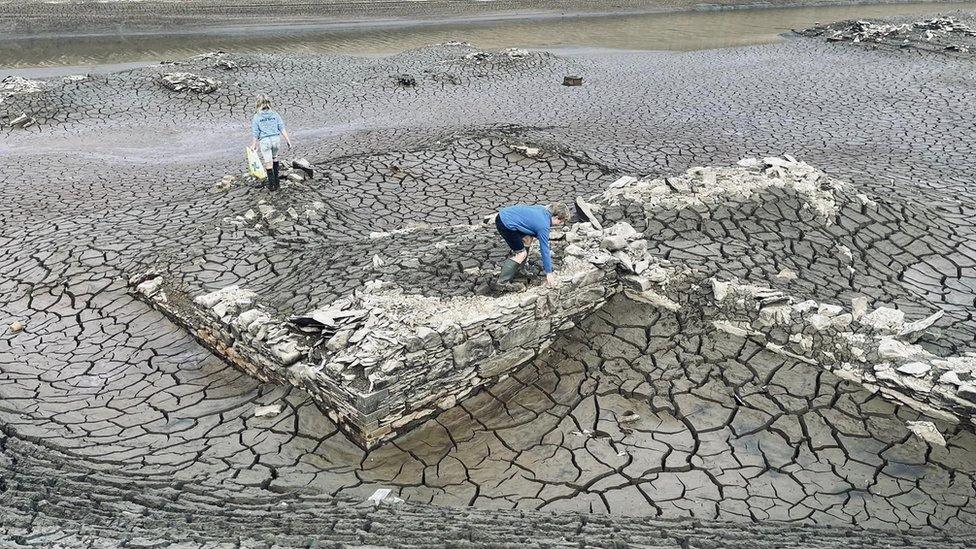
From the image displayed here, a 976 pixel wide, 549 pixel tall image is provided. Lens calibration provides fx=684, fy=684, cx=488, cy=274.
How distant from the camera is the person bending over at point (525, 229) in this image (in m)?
6.12

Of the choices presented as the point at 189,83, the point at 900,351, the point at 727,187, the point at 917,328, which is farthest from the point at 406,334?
the point at 189,83

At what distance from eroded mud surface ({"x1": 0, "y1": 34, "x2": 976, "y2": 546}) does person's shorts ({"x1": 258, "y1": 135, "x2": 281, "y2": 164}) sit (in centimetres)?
52

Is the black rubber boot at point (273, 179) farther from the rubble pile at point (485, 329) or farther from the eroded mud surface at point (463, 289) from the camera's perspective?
the rubble pile at point (485, 329)

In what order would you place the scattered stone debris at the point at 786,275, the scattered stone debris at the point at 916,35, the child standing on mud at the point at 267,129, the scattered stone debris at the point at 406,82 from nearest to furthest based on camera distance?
the scattered stone debris at the point at 786,275 → the child standing on mud at the point at 267,129 → the scattered stone debris at the point at 406,82 → the scattered stone debris at the point at 916,35

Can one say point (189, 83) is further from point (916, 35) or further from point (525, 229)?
point (916, 35)

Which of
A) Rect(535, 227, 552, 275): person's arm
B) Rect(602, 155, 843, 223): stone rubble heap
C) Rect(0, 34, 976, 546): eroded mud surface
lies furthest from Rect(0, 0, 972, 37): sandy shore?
Rect(535, 227, 552, 275): person's arm

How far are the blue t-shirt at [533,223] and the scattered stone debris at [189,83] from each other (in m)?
12.3

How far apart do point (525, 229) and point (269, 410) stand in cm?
270

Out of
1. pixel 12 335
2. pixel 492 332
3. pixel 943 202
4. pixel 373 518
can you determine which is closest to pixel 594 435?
pixel 492 332

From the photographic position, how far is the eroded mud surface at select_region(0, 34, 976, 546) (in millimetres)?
4941

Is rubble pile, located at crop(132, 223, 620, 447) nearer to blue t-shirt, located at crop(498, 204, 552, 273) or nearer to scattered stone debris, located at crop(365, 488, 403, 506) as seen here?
blue t-shirt, located at crop(498, 204, 552, 273)

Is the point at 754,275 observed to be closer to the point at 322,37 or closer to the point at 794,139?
the point at 794,139

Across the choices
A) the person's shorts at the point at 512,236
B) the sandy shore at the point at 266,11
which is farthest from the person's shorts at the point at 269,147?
the sandy shore at the point at 266,11

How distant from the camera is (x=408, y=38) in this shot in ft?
84.2
